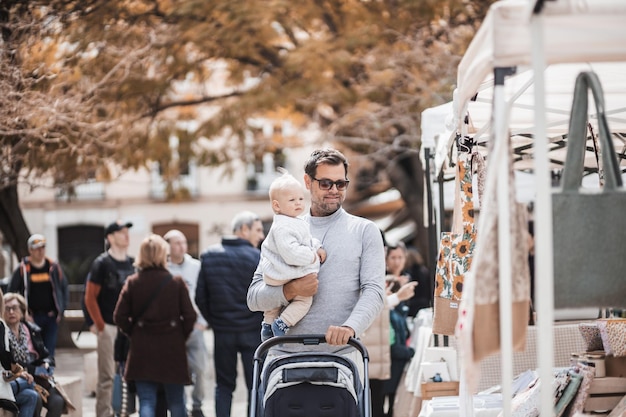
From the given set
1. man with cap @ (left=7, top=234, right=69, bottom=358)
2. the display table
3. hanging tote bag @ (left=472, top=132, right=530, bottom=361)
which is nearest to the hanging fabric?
hanging tote bag @ (left=472, top=132, right=530, bottom=361)

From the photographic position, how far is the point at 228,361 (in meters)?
9.27

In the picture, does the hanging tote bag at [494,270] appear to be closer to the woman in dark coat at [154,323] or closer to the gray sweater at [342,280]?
the gray sweater at [342,280]

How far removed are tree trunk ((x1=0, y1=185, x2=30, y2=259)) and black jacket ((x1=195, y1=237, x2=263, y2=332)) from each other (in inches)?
342

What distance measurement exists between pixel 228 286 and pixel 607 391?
4.71 metres

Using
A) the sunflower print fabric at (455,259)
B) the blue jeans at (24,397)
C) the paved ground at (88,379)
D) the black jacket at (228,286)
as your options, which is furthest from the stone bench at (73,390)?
the sunflower print fabric at (455,259)

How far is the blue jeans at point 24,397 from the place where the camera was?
8.05 metres

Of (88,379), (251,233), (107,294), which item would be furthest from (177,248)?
(88,379)

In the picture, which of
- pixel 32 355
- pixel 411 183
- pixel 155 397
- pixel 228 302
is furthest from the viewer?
pixel 411 183

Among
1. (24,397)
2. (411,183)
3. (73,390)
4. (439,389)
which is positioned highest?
(411,183)

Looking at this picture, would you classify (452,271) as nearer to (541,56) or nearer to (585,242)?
(585,242)

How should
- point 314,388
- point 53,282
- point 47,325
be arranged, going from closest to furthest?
point 314,388, point 47,325, point 53,282

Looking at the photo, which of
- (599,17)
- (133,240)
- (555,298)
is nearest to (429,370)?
(555,298)

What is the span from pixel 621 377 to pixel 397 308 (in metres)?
4.61

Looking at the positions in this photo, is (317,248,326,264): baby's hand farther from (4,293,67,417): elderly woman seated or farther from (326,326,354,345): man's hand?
(4,293,67,417): elderly woman seated
